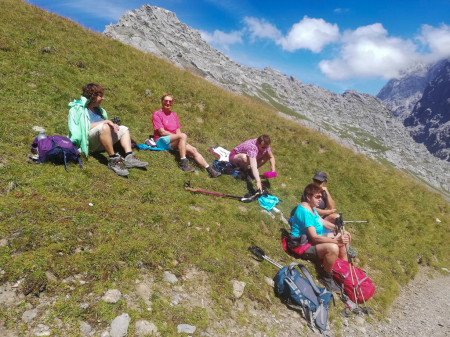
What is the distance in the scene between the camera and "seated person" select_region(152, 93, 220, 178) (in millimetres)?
10133

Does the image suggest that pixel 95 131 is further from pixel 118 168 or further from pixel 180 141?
pixel 180 141

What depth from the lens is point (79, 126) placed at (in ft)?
25.3

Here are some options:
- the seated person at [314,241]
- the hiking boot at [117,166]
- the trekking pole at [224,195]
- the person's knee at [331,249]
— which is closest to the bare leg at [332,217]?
the seated person at [314,241]

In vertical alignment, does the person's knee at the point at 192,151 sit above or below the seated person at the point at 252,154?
below

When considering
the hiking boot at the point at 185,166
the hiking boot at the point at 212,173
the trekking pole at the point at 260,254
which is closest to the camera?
the trekking pole at the point at 260,254

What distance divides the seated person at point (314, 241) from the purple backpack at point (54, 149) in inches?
277

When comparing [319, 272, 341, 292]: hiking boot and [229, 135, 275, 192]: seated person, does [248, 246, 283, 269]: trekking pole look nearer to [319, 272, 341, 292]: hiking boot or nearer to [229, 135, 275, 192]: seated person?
[319, 272, 341, 292]: hiking boot

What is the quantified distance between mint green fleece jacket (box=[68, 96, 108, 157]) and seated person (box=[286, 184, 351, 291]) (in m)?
7.04

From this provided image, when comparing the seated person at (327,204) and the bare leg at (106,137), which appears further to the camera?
the seated person at (327,204)

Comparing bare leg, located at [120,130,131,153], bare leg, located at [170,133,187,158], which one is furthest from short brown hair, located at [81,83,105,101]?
bare leg, located at [170,133,187,158]

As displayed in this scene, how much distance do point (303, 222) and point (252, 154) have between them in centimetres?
410

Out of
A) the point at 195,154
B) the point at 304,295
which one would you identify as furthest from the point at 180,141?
the point at 304,295

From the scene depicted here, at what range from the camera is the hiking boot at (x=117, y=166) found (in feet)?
26.2

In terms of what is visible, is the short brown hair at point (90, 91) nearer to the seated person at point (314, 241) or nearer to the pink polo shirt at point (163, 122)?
the pink polo shirt at point (163, 122)
